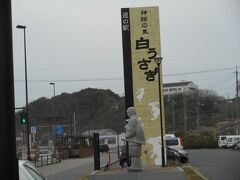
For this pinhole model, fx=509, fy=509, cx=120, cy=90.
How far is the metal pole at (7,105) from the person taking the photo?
428 cm

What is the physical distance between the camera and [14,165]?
4.31 metres

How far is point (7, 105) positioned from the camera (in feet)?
14.3

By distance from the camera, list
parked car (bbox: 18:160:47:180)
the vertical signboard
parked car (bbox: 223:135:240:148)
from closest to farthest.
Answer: parked car (bbox: 18:160:47:180) < the vertical signboard < parked car (bbox: 223:135:240:148)

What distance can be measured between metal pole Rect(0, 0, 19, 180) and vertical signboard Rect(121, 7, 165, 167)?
25.0m

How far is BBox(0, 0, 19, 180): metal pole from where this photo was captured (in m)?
4.28

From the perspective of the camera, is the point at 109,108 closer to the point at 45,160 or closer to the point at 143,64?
the point at 45,160

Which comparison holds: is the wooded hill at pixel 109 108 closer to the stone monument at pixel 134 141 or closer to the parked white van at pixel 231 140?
the parked white van at pixel 231 140

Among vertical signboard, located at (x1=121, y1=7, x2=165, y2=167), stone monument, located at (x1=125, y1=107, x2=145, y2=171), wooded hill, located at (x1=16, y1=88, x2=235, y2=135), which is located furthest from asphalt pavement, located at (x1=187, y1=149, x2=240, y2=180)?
wooded hill, located at (x1=16, y1=88, x2=235, y2=135)

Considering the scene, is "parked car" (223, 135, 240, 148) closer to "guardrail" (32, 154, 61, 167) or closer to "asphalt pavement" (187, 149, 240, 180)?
"guardrail" (32, 154, 61, 167)

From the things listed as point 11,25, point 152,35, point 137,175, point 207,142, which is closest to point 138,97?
point 152,35

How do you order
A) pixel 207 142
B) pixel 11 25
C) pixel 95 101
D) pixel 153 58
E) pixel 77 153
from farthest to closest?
pixel 95 101 < pixel 207 142 < pixel 77 153 < pixel 153 58 < pixel 11 25

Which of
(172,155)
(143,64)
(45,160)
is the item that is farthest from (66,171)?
(45,160)

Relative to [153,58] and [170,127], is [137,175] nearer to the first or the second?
[153,58]

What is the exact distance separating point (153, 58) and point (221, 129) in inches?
3856
